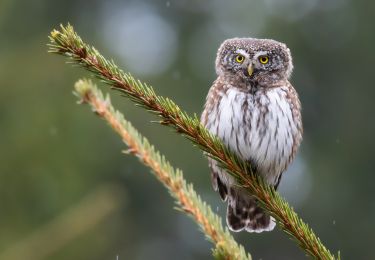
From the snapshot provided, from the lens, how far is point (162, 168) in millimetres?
3875

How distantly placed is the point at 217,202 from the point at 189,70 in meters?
4.54

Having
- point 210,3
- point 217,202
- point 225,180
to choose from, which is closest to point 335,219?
point 217,202

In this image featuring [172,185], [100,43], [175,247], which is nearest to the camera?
[172,185]

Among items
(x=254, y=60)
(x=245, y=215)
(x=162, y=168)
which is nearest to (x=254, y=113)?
(x=254, y=60)

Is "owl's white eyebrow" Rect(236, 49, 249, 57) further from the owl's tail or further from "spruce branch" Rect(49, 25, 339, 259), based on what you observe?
"spruce branch" Rect(49, 25, 339, 259)

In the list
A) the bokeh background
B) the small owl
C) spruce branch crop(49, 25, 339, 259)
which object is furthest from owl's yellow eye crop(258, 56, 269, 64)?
the bokeh background

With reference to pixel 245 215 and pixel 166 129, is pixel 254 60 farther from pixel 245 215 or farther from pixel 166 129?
pixel 166 129

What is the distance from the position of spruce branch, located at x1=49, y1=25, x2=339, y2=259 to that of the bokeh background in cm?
1122

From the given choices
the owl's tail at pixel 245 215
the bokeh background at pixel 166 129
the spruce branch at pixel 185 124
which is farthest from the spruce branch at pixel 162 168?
the bokeh background at pixel 166 129

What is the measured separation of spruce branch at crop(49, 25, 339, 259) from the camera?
340cm

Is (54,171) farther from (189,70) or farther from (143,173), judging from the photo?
(189,70)

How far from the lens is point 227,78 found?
210 inches

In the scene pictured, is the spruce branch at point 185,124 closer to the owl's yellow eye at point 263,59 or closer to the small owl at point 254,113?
the small owl at point 254,113

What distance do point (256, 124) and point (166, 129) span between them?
66.9ft
